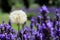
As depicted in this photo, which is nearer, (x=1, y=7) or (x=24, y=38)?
(x=24, y=38)

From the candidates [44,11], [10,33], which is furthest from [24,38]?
[44,11]

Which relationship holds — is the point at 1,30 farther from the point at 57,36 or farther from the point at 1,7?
the point at 1,7

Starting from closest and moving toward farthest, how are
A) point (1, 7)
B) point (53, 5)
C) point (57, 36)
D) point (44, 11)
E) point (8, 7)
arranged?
point (57, 36)
point (44, 11)
point (53, 5)
point (8, 7)
point (1, 7)

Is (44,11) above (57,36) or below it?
above

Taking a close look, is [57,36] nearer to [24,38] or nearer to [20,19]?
[24,38]

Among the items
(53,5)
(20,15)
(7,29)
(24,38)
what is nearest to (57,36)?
(24,38)

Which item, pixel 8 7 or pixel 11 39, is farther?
pixel 8 7

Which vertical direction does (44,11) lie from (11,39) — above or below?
above

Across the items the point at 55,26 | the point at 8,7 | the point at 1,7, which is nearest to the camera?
the point at 55,26

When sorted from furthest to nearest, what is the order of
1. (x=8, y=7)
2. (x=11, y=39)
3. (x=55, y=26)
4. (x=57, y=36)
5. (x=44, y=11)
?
(x=8, y=7)
(x=55, y=26)
(x=44, y=11)
(x=57, y=36)
(x=11, y=39)
